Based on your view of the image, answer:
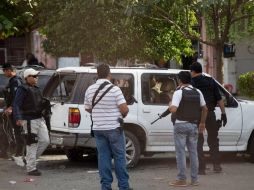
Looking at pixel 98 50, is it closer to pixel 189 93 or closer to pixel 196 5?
pixel 196 5

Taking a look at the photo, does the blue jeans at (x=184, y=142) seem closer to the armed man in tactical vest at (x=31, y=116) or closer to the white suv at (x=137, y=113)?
the white suv at (x=137, y=113)

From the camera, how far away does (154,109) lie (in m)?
10.7

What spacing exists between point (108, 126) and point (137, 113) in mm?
2574

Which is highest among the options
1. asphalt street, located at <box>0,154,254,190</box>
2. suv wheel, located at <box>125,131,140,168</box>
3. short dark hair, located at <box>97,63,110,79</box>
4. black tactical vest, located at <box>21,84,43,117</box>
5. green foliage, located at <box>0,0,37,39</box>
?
green foliage, located at <box>0,0,37,39</box>

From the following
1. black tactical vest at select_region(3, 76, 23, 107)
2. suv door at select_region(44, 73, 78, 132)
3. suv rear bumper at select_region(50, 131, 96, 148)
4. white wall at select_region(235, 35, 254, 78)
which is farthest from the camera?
white wall at select_region(235, 35, 254, 78)

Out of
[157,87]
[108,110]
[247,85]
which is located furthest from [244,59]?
[108,110]

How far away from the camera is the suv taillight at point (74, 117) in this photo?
33.9 feet

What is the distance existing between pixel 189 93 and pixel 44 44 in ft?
31.0

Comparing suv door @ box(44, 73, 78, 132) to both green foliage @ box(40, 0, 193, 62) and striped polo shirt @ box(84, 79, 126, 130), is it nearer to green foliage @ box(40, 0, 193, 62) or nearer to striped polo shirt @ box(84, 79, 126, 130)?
striped polo shirt @ box(84, 79, 126, 130)

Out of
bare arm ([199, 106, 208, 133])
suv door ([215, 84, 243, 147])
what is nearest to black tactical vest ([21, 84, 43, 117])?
bare arm ([199, 106, 208, 133])

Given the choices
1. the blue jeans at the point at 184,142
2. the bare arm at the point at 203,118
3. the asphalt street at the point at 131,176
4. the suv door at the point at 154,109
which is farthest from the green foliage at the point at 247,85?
the blue jeans at the point at 184,142

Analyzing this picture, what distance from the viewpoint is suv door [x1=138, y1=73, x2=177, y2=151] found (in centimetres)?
1072

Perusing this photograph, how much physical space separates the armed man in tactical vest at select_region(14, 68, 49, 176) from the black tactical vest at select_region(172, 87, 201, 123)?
2.35 metres

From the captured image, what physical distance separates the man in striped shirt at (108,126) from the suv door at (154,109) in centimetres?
248
